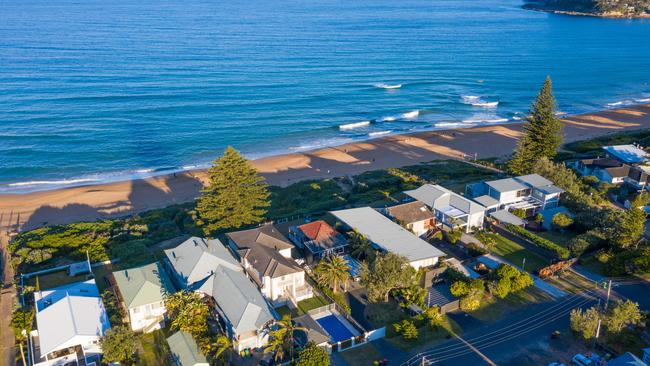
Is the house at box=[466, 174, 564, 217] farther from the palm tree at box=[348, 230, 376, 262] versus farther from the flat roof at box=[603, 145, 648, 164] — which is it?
the flat roof at box=[603, 145, 648, 164]

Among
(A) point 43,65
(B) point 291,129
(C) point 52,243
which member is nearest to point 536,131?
(B) point 291,129

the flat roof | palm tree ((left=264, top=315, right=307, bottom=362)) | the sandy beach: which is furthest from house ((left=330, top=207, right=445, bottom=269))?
the flat roof

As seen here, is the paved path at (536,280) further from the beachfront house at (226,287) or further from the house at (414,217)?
the beachfront house at (226,287)

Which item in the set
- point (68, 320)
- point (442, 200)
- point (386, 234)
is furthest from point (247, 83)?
point (68, 320)

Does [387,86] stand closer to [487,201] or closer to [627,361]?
[487,201]

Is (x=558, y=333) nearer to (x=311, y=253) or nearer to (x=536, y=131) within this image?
(x=311, y=253)
